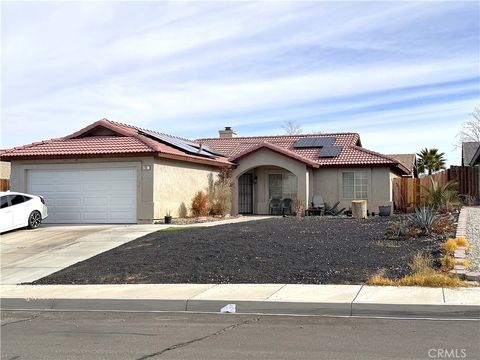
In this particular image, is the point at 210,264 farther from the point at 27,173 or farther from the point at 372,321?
the point at 27,173

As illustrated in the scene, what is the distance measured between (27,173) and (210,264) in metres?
13.1

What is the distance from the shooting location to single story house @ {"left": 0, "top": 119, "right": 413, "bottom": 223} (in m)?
21.5

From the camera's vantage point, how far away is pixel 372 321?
8.32 m

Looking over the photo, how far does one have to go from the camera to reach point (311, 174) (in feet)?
92.3

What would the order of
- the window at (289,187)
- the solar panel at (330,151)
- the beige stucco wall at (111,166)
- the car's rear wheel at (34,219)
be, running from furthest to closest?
1. the window at (289,187)
2. the solar panel at (330,151)
3. the beige stucco wall at (111,166)
4. the car's rear wheel at (34,219)

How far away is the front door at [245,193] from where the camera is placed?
29125 mm

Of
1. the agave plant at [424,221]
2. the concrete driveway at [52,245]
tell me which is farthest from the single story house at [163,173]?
the agave plant at [424,221]

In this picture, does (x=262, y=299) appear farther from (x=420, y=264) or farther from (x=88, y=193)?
(x=88, y=193)

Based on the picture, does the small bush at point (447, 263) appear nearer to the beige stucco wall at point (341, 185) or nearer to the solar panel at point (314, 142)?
the beige stucco wall at point (341, 185)

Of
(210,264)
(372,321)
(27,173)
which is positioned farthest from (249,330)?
(27,173)

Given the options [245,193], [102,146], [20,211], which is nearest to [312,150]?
[245,193]

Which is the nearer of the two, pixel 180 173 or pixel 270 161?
pixel 180 173

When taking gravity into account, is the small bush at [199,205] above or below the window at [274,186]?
below

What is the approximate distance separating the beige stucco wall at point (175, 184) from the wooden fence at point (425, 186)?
1013 cm
